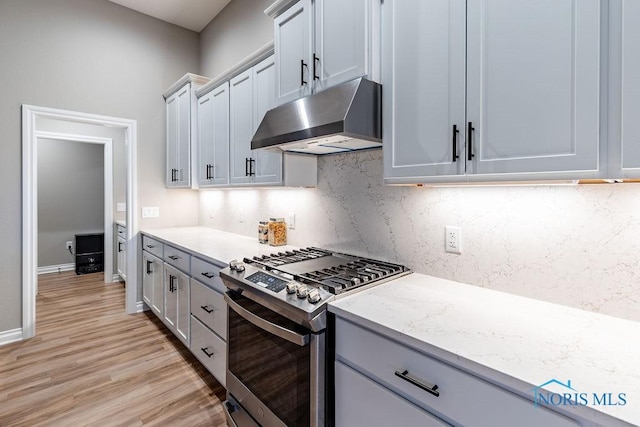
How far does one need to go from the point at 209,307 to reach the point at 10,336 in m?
2.21

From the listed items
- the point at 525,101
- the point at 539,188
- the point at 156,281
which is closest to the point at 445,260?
the point at 539,188

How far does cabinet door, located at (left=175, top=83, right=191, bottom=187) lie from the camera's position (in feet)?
10.7

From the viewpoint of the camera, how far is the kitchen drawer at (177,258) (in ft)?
8.15

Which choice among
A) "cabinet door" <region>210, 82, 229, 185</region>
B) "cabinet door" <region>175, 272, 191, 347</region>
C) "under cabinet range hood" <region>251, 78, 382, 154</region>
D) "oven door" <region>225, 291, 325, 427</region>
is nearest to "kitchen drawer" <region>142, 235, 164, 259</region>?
"cabinet door" <region>175, 272, 191, 347</region>

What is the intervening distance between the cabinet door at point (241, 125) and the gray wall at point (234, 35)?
2.02 ft

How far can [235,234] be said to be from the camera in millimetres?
3191

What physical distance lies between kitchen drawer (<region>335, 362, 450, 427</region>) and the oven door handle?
0.17m

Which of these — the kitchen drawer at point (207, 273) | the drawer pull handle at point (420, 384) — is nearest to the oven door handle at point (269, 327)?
the kitchen drawer at point (207, 273)

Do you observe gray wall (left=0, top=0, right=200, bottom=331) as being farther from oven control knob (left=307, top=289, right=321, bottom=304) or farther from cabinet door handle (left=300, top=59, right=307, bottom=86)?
oven control knob (left=307, top=289, right=321, bottom=304)

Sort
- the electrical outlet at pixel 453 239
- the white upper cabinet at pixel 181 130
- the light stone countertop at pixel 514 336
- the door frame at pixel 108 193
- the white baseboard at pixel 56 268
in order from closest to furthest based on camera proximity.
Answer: the light stone countertop at pixel 514 336 < the electrical outlet at pixel 453 239 < the white upper cabinet at pixel 181 130 < the door frame at pixel 108 193 < the white baseboard at pixel 56 268

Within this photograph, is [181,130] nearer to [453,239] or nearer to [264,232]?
[264,232]

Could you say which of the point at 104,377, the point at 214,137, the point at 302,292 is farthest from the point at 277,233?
the point at 104,377

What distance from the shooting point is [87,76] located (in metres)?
3.23

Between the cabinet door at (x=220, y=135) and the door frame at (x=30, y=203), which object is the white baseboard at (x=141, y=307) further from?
the cabinet door at (x=220, y=135)
